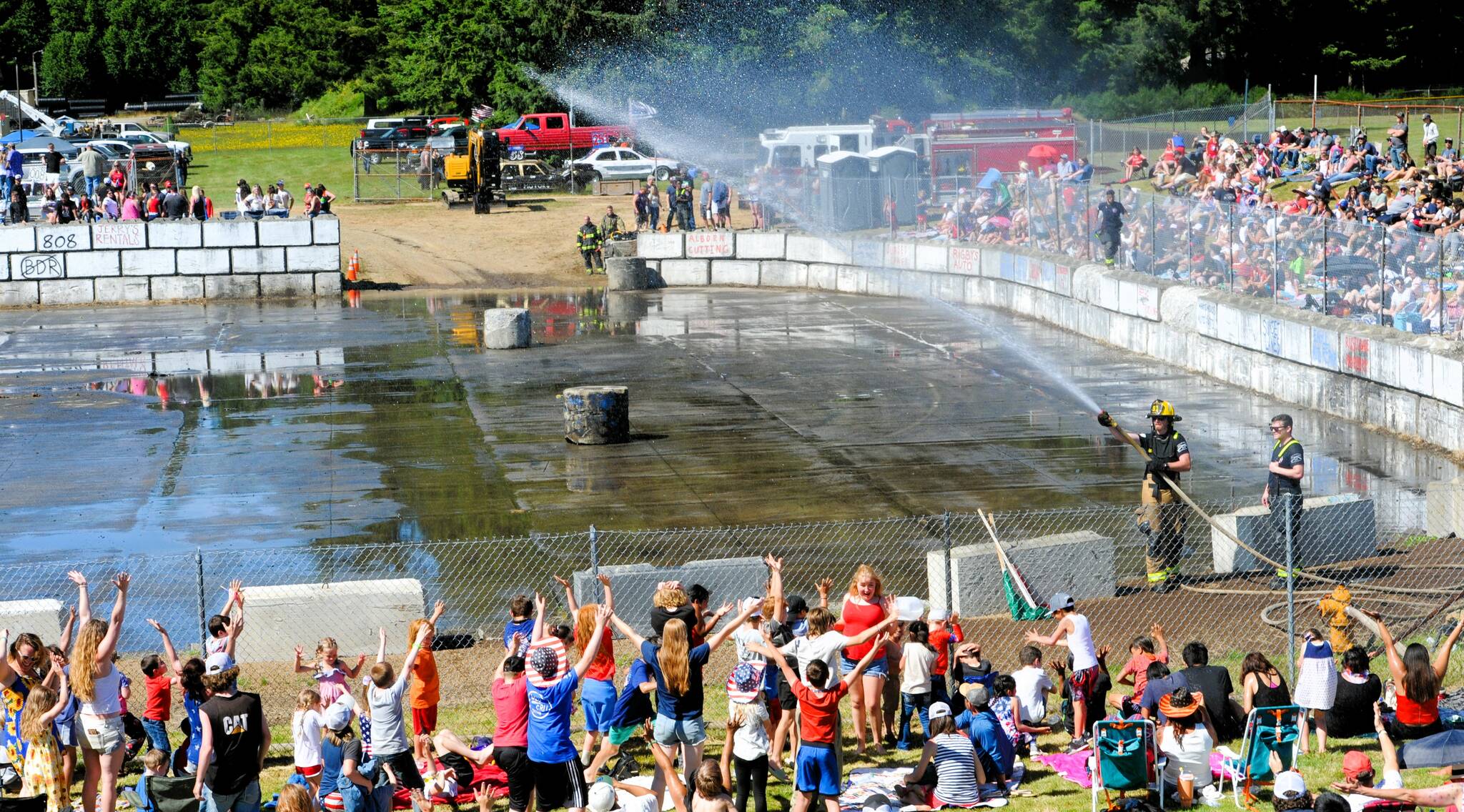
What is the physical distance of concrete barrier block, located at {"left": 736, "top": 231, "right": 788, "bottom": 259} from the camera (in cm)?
4172

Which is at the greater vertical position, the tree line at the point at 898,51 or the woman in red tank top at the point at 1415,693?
the tree line at the point at 898,51

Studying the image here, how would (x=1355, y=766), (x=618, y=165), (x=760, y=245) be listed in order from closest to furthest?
1. (x=1355, y=766)
2. (x=760, y=245)
3. (x=618, y=165)

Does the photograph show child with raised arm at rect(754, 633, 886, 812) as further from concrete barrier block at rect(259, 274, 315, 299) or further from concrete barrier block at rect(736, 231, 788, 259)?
concrete barrier block at rect(259, 274, 315, 299)

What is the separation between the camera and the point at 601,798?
30.5 feet

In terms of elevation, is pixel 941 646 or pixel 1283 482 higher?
pixel 1283 482

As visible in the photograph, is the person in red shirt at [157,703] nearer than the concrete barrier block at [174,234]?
Yes

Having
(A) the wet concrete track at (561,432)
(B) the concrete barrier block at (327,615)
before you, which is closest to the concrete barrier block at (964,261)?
(A) the wet concrete track at (561,432)

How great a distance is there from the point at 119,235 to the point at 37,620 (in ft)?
93.1

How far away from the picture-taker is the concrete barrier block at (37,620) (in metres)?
13.1

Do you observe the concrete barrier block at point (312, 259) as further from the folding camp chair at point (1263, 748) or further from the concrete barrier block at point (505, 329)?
the folding camp chair at point (1263, 748)

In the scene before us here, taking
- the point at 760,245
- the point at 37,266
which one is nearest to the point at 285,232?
the point at 37,266

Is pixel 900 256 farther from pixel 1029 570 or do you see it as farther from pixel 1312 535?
pixel 1029 570

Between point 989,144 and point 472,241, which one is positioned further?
point 472,241

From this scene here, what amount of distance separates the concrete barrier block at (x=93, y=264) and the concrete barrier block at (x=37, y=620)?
28236mm
